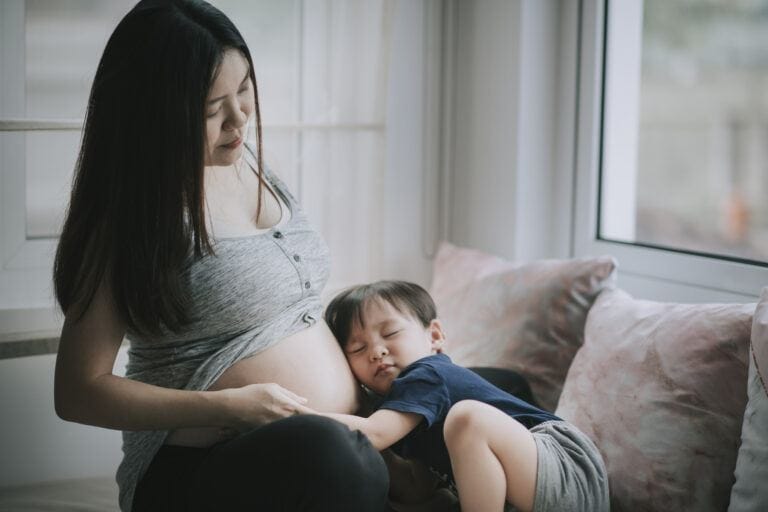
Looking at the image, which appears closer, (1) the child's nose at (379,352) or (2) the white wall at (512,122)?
(1) the child's nose at (379,352)

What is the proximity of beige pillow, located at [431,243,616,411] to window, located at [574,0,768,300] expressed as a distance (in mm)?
271

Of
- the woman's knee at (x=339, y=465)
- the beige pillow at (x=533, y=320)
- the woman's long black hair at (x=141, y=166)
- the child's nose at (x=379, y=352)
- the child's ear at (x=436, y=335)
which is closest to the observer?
the woman's knee at (x=339, y=465)

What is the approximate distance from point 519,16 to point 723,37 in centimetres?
54

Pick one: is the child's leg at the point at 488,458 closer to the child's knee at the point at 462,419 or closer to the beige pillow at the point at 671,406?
the child's knee at the point at 462,419

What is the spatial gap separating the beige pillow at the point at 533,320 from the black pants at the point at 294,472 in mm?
653

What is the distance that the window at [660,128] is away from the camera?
1875 mm

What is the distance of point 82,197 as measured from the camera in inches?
49.7

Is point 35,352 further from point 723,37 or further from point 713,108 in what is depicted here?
point 713,108

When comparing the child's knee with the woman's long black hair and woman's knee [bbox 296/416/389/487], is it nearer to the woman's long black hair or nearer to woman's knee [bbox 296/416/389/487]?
woman's knee [bbox 296/416/389/487]

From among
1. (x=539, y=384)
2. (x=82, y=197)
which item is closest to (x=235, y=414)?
(x=82, y=197)

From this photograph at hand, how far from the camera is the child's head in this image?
58.9 inches

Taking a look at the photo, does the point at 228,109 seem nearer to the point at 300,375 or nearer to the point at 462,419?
the point at 300,375

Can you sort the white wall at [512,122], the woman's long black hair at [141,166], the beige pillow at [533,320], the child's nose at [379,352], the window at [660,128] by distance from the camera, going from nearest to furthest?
the woman's long black hair at [141,166], the child's nose at [379,352], the beige pillow at [533,320], the window at [660,128], the white wall at [512,122]

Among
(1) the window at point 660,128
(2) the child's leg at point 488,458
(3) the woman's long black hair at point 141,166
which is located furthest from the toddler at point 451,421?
(1) the window at point 660,128
